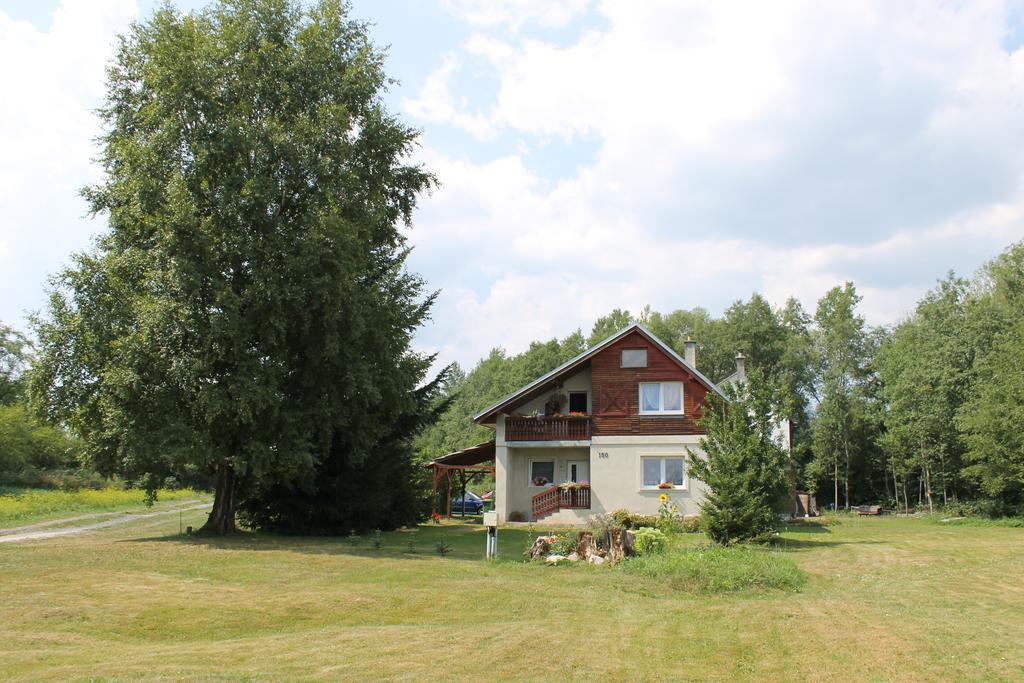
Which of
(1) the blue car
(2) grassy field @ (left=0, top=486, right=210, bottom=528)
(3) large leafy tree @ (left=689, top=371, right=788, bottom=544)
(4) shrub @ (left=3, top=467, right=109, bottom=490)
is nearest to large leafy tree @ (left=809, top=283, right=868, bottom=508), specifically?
(1) the blue car

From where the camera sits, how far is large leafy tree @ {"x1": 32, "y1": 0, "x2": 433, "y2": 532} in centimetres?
2223

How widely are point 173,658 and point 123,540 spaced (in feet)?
49.5

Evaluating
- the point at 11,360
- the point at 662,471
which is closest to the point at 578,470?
the point at 662,471

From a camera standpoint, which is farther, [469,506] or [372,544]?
[469,506]

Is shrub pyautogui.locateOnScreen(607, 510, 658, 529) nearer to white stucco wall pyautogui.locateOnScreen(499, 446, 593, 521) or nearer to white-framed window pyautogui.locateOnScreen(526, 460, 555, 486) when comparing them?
white stucco wall pyautogui.locateOnScreen(499, 446, 593, 521)

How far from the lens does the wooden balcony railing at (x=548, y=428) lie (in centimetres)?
3222

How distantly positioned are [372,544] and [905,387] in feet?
116

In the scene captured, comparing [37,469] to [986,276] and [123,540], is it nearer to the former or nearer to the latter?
[123,540]

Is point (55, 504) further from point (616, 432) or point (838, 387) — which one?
point (838, 387)

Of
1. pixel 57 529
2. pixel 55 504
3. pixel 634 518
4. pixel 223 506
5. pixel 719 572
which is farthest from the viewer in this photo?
pixel 55 504

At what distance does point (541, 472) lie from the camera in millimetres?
33781

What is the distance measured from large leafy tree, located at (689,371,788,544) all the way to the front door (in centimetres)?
1156

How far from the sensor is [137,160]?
23.0 metres

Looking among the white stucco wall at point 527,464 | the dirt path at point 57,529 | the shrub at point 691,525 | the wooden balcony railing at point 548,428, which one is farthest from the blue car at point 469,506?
the shrub at point 691,525
